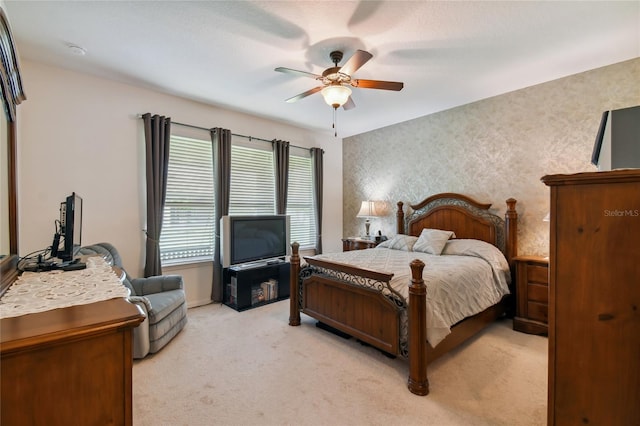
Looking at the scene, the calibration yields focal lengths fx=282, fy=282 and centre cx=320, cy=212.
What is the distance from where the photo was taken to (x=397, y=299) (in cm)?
230

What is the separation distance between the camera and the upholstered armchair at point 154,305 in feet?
8.00

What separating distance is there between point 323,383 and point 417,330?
82 cm

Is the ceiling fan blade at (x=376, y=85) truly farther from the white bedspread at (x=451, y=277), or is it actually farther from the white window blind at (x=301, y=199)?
the white window blind at (x=301, y=199)

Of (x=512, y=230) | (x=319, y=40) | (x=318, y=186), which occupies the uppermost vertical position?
(x=319, y=40)

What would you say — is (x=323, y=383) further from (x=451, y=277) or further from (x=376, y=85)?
(x=376, y=85)

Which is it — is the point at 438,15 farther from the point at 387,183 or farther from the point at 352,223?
the point at 352,223

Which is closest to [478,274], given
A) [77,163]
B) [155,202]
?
[155,202]

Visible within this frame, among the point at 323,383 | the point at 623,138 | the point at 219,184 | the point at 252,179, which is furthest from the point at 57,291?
the point at 252,179

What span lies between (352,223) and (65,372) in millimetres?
5031

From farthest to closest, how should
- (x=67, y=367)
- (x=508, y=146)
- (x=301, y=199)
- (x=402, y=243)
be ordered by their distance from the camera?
(x=301, y=199), (x=402, y=243), (x=508, y=146), (x=67, y=367)

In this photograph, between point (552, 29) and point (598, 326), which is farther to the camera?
point (552, 29)

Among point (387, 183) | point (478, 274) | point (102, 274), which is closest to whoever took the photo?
point (102, 274)

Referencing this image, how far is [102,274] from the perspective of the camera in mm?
1528

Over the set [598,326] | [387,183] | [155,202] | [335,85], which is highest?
[335,85]
